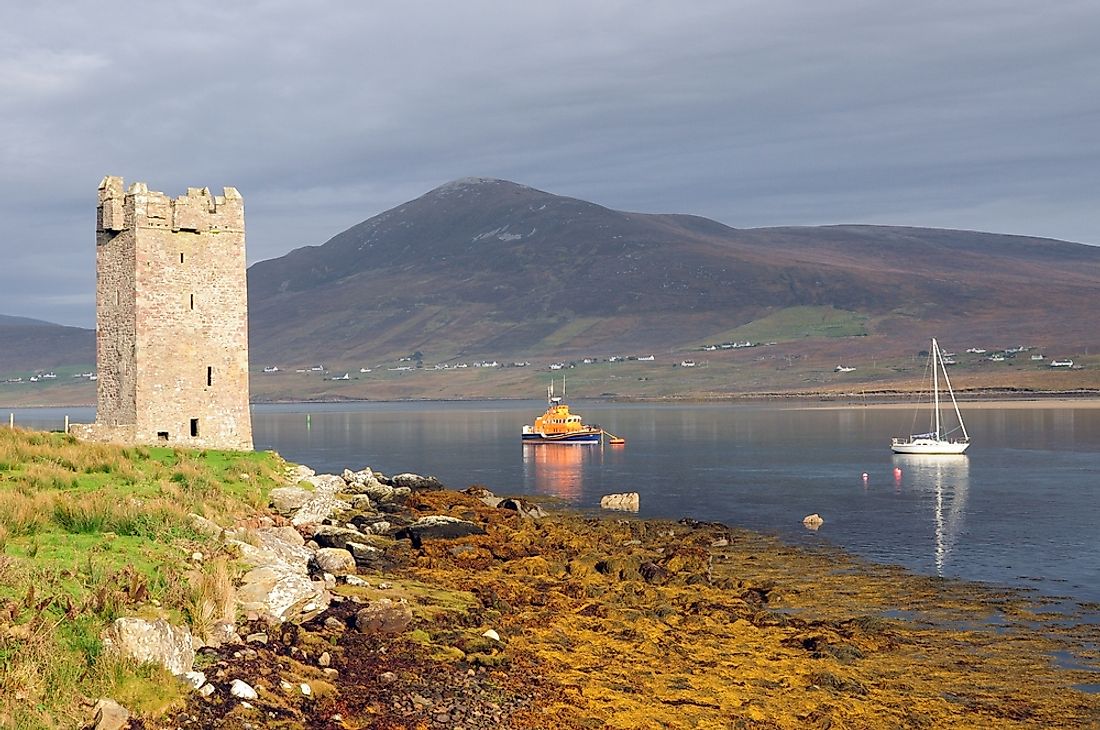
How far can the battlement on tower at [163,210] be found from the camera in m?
37.0

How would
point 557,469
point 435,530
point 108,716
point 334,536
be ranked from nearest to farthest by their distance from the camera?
point 108,716
point 334,536
point 435,530
point 557,469

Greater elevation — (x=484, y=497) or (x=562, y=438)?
(x=484, y=497)

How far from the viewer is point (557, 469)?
241ft

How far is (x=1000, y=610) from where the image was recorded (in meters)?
25.5

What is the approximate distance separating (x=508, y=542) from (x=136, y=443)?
14.4 m

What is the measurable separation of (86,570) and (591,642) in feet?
29.6

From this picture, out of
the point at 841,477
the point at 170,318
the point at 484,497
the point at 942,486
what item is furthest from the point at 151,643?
the point at 841,477

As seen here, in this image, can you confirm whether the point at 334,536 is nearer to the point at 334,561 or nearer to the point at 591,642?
the point at 334,561

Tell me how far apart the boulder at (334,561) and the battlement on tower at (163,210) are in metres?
18.9

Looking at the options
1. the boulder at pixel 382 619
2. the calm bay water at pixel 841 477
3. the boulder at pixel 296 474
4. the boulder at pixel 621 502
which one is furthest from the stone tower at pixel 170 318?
the boulder at pixel 382 619

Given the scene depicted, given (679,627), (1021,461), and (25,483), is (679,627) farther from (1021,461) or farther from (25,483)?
(1021,461)

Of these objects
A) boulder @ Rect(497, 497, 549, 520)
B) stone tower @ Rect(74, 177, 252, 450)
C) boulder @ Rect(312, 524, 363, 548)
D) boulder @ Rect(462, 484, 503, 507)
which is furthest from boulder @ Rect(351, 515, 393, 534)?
boulder @ Rect(462, 484, 503, 507)

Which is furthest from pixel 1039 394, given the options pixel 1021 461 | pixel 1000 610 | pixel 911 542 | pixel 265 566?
pixel 265 566

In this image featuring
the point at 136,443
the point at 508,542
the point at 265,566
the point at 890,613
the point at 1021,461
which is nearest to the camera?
the point at 265,566
